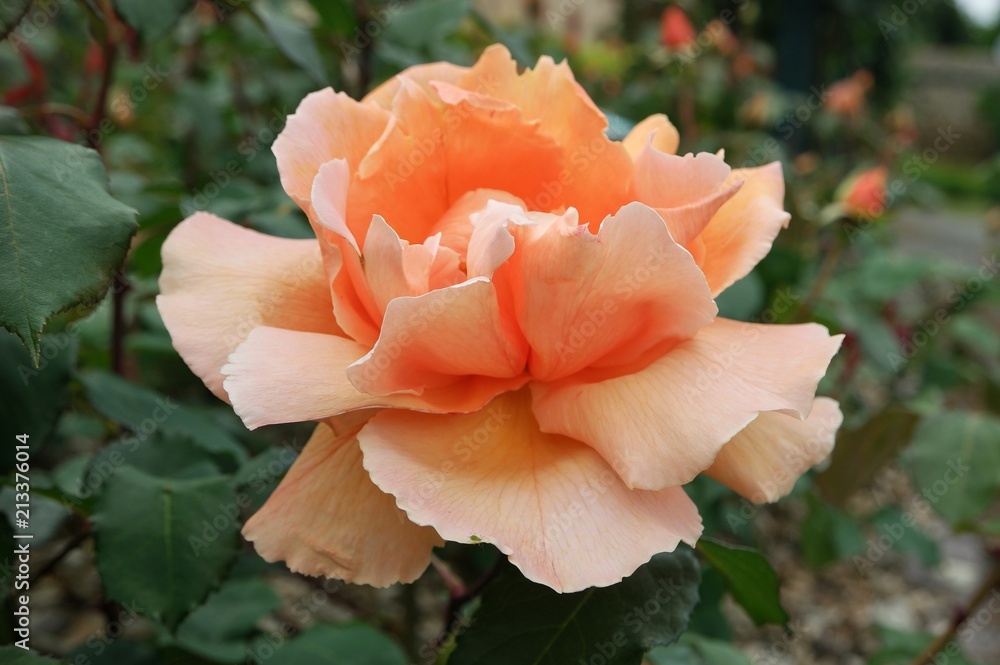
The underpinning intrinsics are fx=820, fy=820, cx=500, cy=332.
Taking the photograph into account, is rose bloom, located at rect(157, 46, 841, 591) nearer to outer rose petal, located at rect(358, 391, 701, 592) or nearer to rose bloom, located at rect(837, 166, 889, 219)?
outer rose petal, located at rect(358, 391, 701, 592)

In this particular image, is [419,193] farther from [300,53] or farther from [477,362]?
[300,53]

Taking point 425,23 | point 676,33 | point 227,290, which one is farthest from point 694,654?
point 676,33

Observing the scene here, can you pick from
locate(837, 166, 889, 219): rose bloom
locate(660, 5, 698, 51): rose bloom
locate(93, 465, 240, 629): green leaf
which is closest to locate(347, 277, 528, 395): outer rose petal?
locate(93, 465, 240, 629): green leaf

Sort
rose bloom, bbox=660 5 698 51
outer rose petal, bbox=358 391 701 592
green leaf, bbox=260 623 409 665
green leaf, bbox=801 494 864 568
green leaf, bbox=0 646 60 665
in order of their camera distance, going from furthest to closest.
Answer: rose bloom, bbox=660 5 698 51 → green leaf, bbox=801 494 864 568 → green leaf, bbox=260 623 409 665 → green leaf, bbox=0 646 60 665 → outer rose petal, bbox=358 391 701 592

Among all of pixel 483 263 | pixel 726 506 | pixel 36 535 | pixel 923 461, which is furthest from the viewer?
pixel 726 506

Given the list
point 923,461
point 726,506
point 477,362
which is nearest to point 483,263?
point 477,362

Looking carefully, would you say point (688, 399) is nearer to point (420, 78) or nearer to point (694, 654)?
point (420, 78)
